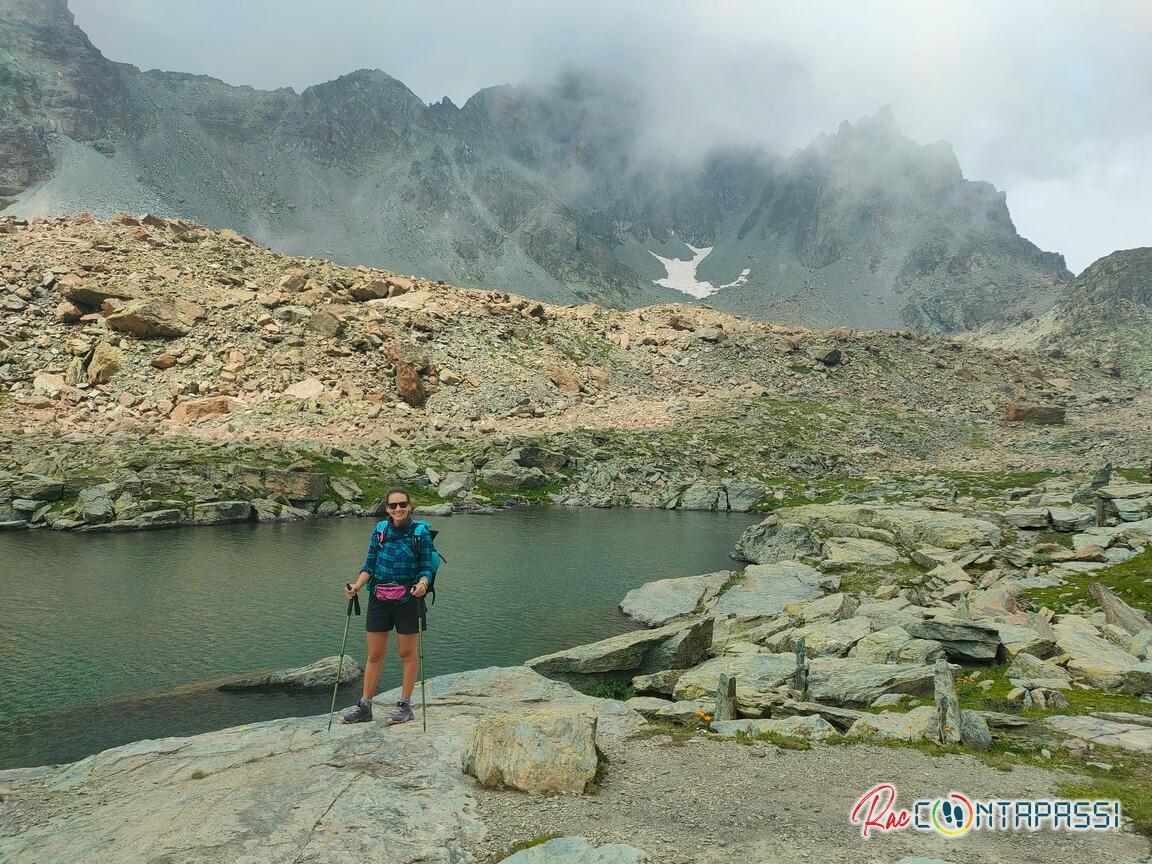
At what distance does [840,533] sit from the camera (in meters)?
41.4

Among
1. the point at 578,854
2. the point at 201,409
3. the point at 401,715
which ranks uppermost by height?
the point at 201,409

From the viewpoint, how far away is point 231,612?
27.4 m

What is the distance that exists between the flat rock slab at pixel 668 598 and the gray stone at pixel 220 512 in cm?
3182

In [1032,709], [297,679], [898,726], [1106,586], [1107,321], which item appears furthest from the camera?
[1107,321]

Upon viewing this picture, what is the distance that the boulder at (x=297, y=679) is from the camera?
2003 centimetres

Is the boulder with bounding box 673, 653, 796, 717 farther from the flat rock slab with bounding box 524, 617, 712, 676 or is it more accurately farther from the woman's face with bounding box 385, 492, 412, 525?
the woman's face with bounding box 385, 492, 412, 525

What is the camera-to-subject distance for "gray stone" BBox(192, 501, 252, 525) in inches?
1855

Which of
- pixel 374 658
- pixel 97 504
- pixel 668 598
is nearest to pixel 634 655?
pixel 668 598

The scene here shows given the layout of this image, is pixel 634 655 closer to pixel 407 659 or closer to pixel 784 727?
pixel 784 727

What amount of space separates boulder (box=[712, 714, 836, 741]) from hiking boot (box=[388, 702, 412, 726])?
19.9 feet

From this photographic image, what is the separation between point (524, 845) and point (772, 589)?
25.8 metres

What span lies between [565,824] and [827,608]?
19.4 m

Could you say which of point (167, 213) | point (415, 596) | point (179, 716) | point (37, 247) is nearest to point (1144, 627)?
point (415, 596)

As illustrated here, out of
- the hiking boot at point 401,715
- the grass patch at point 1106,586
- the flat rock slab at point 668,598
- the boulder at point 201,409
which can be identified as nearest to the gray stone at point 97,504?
the boulder at point 201,409
